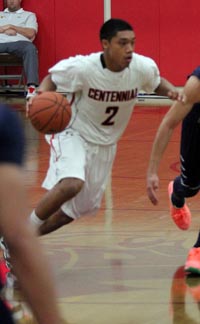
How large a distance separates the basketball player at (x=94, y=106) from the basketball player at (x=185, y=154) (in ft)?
0.40

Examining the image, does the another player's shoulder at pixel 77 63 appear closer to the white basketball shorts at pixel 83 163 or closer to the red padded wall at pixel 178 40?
the white basketball shorts at pixel 83 163

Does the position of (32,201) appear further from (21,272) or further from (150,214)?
(21,272)

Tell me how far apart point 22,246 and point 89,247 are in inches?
160

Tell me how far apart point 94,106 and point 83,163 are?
346mm

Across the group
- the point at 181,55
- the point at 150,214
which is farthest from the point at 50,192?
the point at 181,55

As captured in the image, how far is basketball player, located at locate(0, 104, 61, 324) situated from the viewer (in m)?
1.81

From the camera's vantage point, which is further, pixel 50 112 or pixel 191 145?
pixel 191 145

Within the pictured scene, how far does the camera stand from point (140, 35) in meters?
15.1

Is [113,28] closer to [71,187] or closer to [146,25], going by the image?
[71,187]

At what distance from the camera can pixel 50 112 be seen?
4898 millimetres

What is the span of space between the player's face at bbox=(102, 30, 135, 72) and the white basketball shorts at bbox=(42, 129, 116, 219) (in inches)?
17.8

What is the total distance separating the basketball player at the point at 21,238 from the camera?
1807 millimetres

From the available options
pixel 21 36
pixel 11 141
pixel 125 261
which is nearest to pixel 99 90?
pixel 125 261

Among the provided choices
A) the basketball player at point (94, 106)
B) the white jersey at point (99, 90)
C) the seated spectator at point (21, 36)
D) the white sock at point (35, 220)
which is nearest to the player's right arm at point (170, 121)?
the basketball player at point (94, 106)
